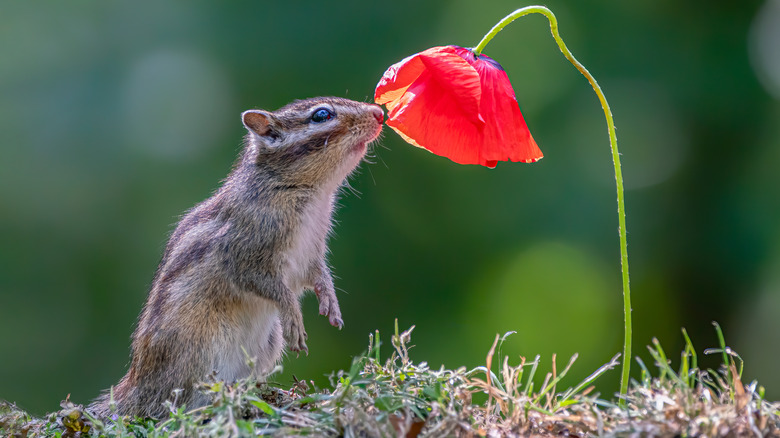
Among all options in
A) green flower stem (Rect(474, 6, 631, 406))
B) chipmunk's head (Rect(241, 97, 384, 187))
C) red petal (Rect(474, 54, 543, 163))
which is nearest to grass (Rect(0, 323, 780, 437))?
green flower stem (Rect(474, 6, 631, 406))

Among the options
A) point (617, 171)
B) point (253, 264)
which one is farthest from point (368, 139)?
point (617, 171)

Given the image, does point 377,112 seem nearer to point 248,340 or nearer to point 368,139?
point 368,139

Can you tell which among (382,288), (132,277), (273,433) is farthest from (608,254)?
(273,433)

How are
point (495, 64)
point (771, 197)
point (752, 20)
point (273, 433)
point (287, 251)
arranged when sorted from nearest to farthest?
1. point (273, 433)
2. point (495, 64)
3. point (287, 251)
4. point (771, 197)
5. point (752, 20)

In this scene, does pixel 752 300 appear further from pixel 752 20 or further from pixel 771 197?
pixel 752 20

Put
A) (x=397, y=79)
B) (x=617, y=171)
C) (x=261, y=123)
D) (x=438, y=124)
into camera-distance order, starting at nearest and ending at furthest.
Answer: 1. (x=617, y=171)
2. (x=438, y=124)
3. (x=397, y=79)
4. (x=261, y=123)

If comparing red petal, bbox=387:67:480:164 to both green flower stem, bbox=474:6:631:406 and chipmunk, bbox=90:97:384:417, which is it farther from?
chipmunk, bbox=90:97:384:417
